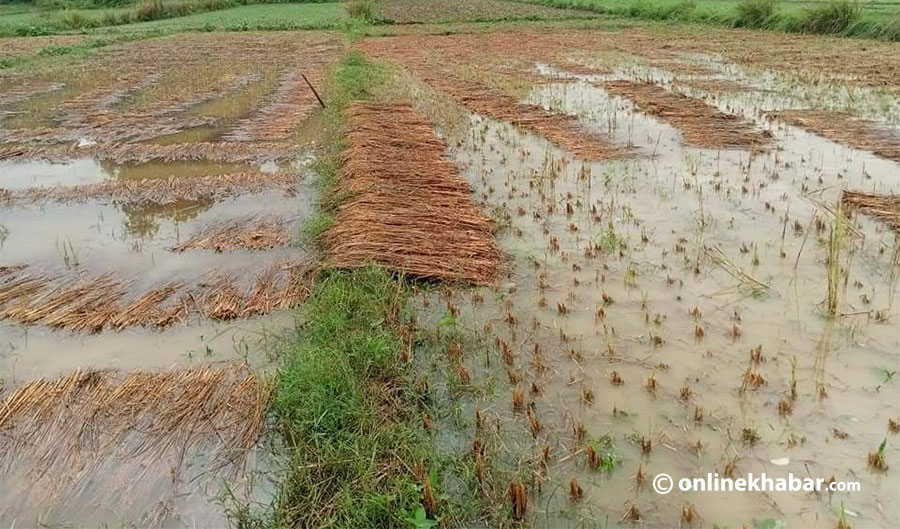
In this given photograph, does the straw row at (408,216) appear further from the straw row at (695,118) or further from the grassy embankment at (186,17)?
the grassy embankment at (186,17)

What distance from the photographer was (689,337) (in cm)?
436

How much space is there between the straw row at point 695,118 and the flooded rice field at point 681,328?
10 cm

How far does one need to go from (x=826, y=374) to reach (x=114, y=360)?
15.2ft

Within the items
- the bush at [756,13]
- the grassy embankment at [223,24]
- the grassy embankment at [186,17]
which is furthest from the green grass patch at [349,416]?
the grassy embankment at [186,17]

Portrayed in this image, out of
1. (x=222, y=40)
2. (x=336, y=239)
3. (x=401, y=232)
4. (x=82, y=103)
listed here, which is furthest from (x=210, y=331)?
(x=222, y=40)

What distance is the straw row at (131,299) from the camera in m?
4.85

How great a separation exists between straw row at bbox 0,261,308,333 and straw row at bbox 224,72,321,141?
5.16 meters

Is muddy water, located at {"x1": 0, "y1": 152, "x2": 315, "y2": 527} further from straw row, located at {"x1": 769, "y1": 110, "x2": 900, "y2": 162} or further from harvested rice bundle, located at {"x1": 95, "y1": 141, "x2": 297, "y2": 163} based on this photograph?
straw row, located at {"x1": 769, "y1": 110, "x2": 900, "y2": 162}

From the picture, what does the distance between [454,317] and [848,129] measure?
7.65m

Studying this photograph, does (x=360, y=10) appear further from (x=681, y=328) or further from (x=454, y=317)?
(x=681, y=328)

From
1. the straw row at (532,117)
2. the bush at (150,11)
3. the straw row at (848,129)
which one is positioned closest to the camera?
the straw row at (848,129)

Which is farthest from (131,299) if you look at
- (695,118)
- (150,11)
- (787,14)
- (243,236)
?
(150,11)

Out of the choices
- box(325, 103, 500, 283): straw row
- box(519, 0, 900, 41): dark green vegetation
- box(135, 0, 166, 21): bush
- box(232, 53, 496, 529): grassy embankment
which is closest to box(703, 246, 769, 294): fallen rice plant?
box(325, 103, 500, 283): straw row

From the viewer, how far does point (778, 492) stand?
10.0 feet
